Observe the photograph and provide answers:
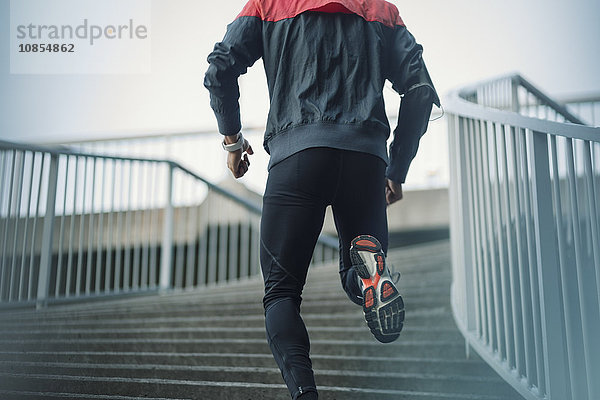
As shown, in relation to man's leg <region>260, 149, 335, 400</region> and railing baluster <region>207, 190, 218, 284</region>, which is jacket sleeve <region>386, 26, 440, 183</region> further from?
railing baluster <region>207, 190, 218, 284</region>

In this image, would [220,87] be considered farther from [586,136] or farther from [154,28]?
[154,28]

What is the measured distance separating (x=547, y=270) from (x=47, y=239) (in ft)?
8.12

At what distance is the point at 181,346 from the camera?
7.91 ft

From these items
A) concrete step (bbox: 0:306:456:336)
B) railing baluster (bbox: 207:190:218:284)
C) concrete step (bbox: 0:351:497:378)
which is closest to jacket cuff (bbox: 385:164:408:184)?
concrete step (bbox: 0:351:497:378)

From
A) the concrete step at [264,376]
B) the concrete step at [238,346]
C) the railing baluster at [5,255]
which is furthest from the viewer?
the railing baluster at [5,255]

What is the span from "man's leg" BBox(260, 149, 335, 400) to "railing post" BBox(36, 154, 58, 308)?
2.17 metres

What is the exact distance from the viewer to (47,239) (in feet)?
10.3

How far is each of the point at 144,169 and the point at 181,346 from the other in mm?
1767

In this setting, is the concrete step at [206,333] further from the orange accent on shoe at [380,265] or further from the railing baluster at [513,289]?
the orange accent on shoe at [380,265]

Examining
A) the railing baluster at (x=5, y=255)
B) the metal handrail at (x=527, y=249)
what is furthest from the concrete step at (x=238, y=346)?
the railing baluster at (x=5, y=255)

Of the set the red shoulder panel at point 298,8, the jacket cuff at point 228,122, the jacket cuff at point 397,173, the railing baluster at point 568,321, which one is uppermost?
the red shoulder panel at point 298,8

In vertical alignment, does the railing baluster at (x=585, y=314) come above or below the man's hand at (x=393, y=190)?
below

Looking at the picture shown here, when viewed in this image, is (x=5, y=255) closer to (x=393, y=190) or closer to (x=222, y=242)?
(x=393, y=190)

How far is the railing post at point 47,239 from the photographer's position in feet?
10.0
